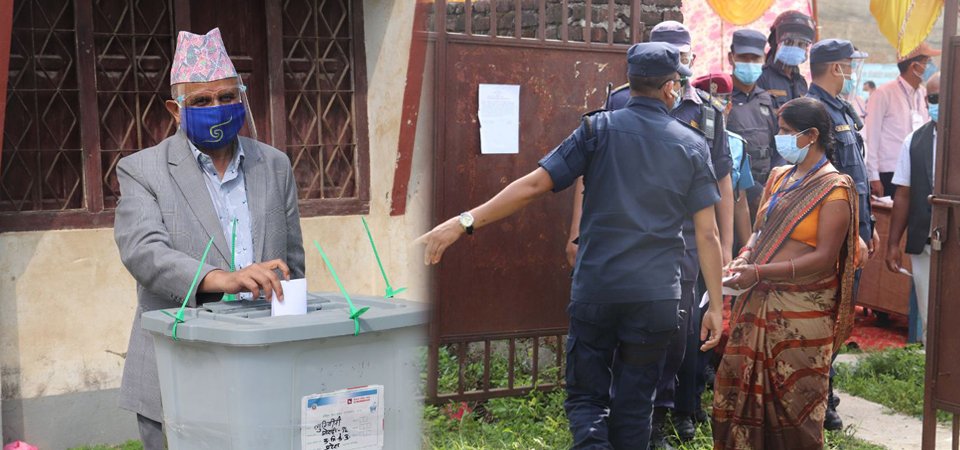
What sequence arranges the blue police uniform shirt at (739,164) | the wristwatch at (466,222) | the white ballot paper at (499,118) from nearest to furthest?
1. the wristwatch at (466,222)
2. the white ballot paper at (499,118)
3. the blue police uniform shirt at (739,164)

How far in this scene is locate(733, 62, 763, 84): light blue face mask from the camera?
5.88 m

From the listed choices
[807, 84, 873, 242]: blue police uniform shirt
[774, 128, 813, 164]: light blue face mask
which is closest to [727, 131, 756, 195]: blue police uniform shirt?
[807, 84, 873, 242]: blue police uniform shirt

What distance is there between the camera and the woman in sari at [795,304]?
4285 millimetres

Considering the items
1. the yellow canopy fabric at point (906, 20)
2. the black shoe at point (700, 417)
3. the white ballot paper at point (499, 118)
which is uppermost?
the yellow canopy fabric at point (906, 20)

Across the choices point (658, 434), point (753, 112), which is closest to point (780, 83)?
point (753, 112)

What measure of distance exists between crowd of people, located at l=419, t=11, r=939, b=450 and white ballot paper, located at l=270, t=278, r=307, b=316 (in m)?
1.01

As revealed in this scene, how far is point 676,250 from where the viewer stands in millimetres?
3947

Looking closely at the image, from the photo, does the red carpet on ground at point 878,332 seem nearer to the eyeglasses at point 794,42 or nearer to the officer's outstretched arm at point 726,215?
the eyeglasses at point 794,42

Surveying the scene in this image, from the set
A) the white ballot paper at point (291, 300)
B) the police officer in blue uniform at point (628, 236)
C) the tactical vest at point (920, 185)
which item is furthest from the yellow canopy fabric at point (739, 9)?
the white ballot paper at point (291, 300)

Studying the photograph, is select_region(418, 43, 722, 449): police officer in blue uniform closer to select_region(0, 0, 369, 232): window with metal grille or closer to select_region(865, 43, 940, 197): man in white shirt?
select_region(0, 0, 369, 232): window with metal grille

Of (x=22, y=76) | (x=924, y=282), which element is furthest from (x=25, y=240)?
(x=924, y=282)

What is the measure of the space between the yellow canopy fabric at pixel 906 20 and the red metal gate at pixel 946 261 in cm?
391

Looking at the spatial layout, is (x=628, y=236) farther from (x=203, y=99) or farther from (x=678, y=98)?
(x=203, y=99)

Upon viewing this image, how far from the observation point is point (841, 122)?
5.34 meters
